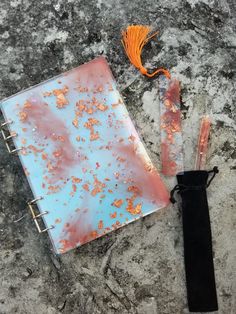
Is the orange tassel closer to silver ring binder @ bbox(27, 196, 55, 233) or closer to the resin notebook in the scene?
the resin notebook

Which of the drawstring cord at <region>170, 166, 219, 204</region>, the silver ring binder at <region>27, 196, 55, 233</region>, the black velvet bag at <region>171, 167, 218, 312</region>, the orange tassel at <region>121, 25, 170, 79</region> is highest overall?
the orange tassel at <region>121, 25, 170, 79</region>

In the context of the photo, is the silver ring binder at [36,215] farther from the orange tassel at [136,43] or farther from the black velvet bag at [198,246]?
the orange tassel at [136,43]

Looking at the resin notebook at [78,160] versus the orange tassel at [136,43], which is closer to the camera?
the resin notebook at [78,160]

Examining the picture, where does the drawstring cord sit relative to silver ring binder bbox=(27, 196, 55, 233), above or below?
below

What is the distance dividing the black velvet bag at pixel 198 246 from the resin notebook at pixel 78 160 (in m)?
0.10

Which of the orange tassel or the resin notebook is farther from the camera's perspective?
the orange tassel

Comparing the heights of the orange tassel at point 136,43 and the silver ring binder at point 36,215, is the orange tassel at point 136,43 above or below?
above

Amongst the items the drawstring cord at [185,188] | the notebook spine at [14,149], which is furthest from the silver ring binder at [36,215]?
the drawstring cord at [185,188]

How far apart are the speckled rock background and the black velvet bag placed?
4 centimetres

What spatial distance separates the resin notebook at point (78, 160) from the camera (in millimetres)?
1728

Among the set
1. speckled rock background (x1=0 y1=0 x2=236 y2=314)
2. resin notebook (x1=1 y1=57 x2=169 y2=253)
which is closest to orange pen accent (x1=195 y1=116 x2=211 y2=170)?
speckled rock background (x1=0 y1=0 x2=236 y2=314)

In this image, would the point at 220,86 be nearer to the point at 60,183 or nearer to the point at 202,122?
the point at 202,122

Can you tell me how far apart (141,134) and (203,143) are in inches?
9.5

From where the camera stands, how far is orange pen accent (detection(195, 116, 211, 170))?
1.82 meters
